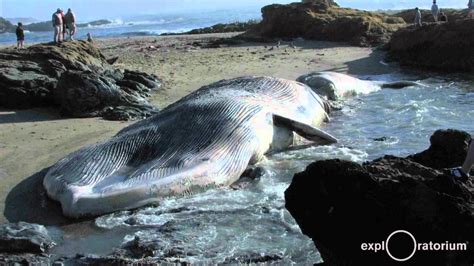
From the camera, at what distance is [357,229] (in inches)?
159

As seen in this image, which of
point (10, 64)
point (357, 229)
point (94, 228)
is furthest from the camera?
point (10, 64)

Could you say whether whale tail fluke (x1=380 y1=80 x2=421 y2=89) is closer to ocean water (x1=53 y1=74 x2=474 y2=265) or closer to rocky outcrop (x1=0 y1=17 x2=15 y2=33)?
ocean water (x1=53 y1=74 x2=474 y2=265)

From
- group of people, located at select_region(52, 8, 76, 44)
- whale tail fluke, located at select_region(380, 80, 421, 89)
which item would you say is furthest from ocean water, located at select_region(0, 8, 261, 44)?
whale tail fluke, located at select_region(380, 80, 421, 89)

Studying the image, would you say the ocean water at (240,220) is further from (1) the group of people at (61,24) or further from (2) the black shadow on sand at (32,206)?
(1) the group of people at (61,24)

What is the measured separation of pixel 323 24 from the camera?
27.8 m

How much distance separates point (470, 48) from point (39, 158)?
13660mm

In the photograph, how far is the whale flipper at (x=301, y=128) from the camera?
28.8 ft

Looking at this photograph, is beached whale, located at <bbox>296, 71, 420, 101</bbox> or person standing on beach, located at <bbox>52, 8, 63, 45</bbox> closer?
beached whale, located at <bbox>296, 71, 420, 101</bbox>

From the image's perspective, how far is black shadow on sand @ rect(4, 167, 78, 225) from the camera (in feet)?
21.0

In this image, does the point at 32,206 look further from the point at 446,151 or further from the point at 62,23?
the point at 62,23

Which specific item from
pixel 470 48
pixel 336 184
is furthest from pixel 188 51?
pixel 336 184

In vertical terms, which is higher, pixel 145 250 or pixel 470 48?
pixel 470 48

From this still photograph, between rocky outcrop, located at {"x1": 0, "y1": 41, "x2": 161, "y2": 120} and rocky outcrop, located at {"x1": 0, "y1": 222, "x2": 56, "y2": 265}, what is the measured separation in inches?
204

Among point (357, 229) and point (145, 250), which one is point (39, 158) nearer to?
point (145, 250)
